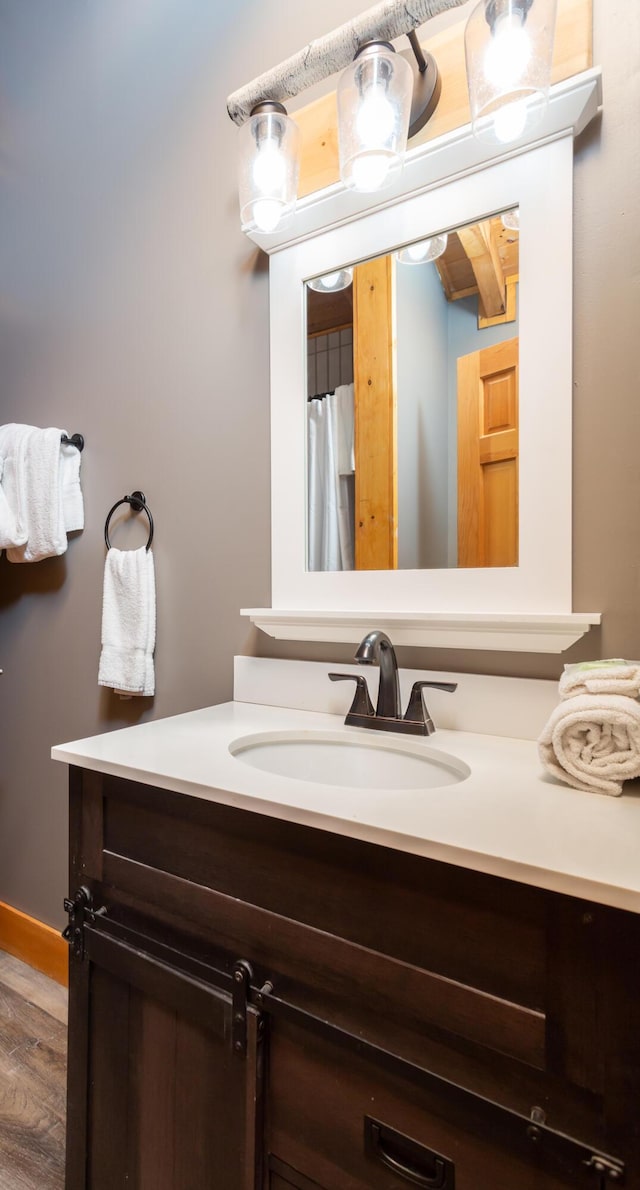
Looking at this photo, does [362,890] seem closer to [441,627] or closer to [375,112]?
[441,627]

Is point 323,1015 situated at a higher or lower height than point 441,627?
lower

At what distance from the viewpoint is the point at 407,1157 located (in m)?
0.55

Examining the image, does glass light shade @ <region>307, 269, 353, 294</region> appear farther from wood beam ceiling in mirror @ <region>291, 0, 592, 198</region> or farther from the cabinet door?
the cabinet door

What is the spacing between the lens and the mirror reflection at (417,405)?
920 millimetres

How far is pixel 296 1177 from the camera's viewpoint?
63 cm

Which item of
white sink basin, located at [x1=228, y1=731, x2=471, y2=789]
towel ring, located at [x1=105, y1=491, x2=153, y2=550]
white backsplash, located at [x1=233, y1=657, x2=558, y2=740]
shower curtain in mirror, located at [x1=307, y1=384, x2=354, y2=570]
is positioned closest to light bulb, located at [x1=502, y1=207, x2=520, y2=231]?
shower curtain in mirror, located at [x1=307, y1=384, x2=354, y2=570]

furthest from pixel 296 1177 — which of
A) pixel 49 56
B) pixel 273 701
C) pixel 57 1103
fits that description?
pixel 49 56

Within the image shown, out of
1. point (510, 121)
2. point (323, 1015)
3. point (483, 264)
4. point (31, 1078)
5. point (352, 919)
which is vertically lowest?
point (31, 1078)

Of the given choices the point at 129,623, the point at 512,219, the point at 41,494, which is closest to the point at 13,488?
the point at 41,494

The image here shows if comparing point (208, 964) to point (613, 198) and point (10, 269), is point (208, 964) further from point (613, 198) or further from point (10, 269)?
point (10, 269)

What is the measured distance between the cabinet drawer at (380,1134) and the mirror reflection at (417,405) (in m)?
0.71

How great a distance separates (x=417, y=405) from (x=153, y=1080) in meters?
1.16

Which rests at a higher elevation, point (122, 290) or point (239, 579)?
point (122, 290)

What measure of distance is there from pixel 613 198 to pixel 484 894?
3.26 ft
